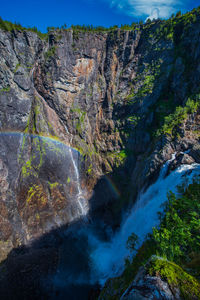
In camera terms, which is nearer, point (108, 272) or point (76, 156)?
point (108, 272)

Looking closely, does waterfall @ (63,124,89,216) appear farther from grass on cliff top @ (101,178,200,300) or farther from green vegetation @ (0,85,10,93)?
grass on cliff top @ (101,178,200,300)

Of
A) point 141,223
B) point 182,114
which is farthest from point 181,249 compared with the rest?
point 182,114

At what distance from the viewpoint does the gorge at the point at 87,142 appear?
13775 millimetres

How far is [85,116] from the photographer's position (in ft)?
78.3

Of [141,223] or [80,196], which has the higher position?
[141,223]

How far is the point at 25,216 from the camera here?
17031 millimetres

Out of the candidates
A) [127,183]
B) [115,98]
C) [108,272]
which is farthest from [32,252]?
[115,98]

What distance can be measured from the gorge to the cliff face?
13 centimetres

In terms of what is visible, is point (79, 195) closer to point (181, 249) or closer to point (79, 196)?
point (79, 196)

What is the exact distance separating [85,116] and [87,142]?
154 inches

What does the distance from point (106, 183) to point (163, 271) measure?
20.7 m

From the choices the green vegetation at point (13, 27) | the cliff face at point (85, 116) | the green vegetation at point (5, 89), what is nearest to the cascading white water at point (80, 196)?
the cliff face at point (85, 116)

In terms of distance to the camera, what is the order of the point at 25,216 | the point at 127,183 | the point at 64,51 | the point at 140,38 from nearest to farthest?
the point at 25,216 < the point at 64,51 < the point at 127,183 < the point at 140,38

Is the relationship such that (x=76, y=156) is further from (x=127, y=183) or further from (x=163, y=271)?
(x=163, y=271)
